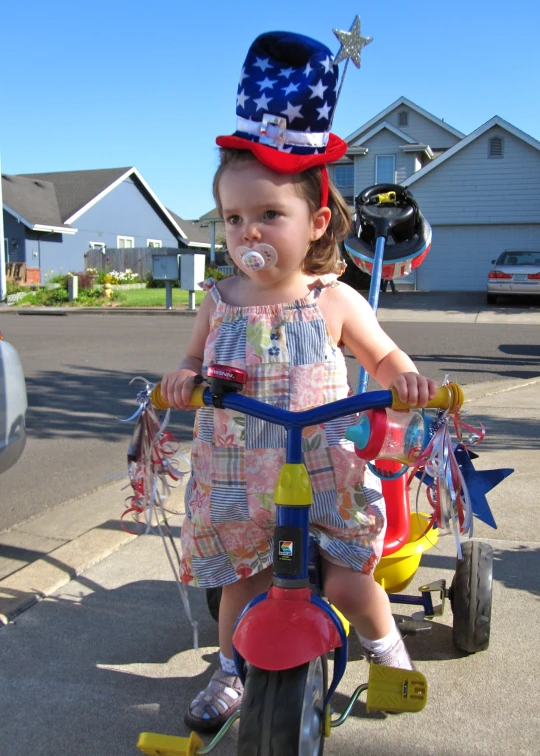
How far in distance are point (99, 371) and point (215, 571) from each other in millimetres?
7350

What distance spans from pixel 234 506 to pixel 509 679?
3.97 ft

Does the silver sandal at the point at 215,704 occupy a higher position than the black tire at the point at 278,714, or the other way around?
the black tire at the point at 278,714

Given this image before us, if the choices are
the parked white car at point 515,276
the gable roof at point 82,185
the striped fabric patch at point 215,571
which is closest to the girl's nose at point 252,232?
the striped fabric patch at point 215,571

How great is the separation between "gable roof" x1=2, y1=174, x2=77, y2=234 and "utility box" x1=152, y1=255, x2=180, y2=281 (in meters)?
14.8

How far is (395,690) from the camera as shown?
2.31m

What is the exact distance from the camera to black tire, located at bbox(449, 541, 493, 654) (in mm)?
2756

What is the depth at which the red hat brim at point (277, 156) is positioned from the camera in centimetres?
215

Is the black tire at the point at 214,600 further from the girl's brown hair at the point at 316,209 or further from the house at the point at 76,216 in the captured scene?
the house at the point at 76,216

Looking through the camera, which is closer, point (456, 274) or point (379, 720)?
point (379, 720)

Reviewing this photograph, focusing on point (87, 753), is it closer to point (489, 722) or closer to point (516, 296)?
point (489, 722)

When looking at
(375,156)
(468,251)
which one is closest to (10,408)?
(468,251)

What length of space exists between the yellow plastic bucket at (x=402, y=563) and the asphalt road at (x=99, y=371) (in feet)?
3.23

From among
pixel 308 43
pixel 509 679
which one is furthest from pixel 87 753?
pixel 308 43

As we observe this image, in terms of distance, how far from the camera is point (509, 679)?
8.70ft
